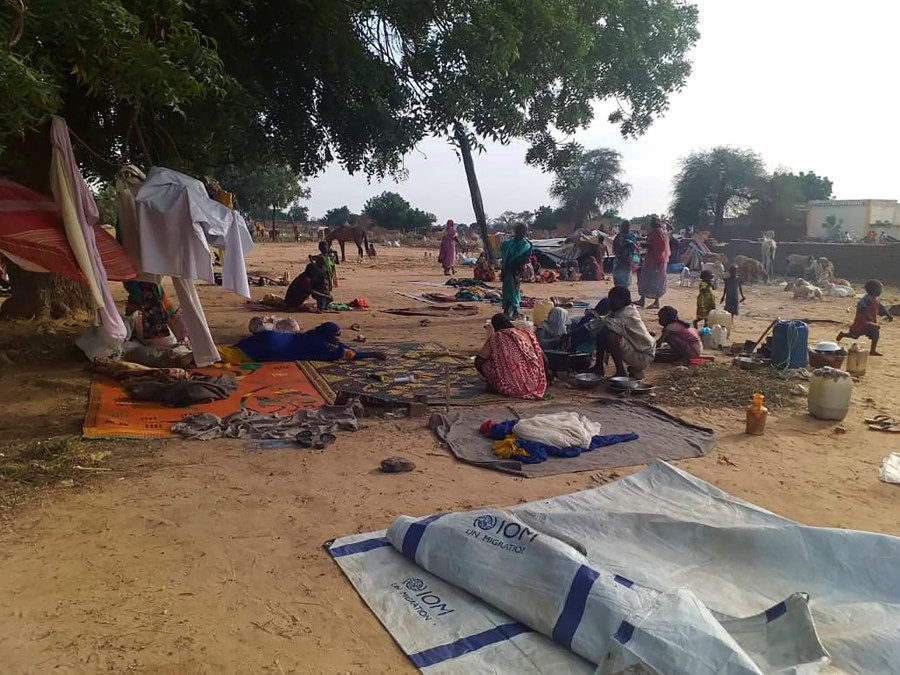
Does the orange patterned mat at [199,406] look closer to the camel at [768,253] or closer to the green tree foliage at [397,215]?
the camel at [768,253]

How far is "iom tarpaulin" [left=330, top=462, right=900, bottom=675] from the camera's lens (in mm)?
2000

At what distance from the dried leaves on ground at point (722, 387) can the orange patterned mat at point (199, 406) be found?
3410 millimetres

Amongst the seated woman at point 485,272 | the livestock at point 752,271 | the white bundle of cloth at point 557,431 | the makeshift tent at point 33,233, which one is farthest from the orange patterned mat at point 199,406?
the livestock at point 752,271

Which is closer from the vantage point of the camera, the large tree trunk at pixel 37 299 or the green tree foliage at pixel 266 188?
the large tree trunk at pixel 37 299

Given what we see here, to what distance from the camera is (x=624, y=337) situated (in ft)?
21.0

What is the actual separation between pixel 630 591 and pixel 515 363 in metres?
3.82

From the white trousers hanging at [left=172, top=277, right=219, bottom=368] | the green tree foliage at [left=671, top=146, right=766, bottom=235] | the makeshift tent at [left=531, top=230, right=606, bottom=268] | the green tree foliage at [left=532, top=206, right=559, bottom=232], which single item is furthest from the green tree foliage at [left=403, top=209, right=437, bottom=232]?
the white trousers hanging at [left=172, top=277, right=219, bottom=368]

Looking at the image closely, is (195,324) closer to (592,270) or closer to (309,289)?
(309,289)

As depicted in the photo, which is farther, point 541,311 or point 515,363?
point 541,311

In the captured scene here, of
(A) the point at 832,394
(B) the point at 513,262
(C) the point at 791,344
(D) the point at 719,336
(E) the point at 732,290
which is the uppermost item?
(B) the point at 513,262

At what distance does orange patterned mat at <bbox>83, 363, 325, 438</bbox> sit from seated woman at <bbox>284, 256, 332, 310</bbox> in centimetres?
431

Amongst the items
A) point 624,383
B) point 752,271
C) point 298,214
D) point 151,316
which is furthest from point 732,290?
point 298,214

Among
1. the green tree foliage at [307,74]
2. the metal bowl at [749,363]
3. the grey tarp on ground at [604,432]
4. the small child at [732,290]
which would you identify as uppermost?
the green tree foliage at [307,74]

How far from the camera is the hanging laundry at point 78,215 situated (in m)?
4.55
